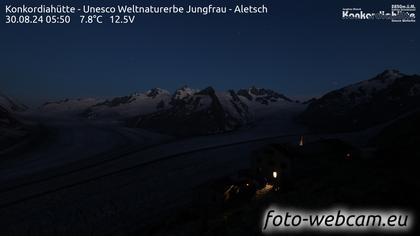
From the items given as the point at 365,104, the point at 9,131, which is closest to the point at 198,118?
the point at 365,104

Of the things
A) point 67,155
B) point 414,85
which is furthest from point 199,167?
point 414,85

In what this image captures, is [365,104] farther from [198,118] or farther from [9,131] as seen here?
[9,131]

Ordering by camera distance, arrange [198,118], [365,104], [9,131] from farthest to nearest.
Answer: [198,118]
[365,104]
[9,131]

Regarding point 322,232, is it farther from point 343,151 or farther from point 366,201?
point 343,151

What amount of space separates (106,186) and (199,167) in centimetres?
1650

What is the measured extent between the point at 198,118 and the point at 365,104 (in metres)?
71.0

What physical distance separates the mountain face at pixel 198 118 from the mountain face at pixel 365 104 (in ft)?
107

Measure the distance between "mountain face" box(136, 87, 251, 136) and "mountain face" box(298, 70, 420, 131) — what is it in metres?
32.8

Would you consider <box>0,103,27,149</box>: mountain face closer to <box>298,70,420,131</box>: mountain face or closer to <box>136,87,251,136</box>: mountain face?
<box>136,87,251,136</box>: mountain face

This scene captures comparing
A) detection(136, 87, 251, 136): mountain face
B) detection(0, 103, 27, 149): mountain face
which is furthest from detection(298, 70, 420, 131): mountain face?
detection(0, 103, 27, 149): mountain face

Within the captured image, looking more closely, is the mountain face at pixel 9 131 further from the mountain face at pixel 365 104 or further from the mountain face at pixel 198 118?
the mountain face at pixel 365 104

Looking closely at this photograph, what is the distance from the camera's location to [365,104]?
13550 centimetres

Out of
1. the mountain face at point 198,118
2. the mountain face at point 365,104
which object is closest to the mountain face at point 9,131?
the mountain face at point 198,118

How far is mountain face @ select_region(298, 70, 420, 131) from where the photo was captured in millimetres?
120125
